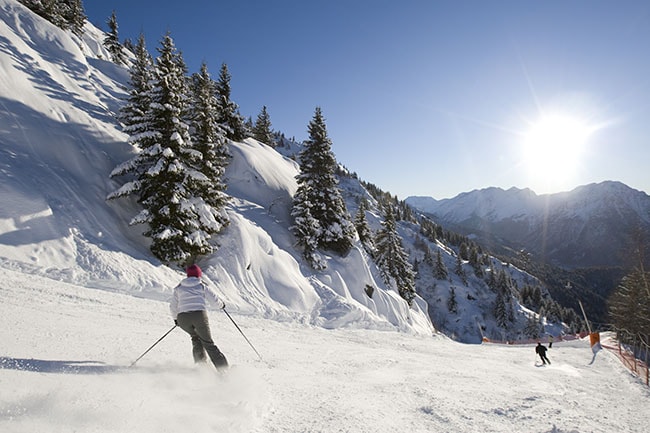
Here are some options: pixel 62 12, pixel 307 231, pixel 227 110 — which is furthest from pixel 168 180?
pixel 62 12

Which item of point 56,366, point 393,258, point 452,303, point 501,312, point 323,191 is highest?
point 323,191

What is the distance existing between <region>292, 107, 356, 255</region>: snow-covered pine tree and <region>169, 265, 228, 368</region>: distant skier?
22109 mm

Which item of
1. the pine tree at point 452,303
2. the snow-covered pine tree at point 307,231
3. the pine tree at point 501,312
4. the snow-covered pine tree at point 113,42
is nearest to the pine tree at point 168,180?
the snow-covered pine tree at point 307,231

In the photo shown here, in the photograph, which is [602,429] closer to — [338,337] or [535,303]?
[338,337]

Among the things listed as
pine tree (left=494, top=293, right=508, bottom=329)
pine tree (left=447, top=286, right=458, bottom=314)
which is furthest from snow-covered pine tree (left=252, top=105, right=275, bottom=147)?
pine tree (left=494, top=293, right=508, bottom=329)

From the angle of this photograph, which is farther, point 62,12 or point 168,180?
point 62,12

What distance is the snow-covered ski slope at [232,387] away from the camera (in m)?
3.68

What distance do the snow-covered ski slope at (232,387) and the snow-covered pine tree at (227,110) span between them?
91.4 ft

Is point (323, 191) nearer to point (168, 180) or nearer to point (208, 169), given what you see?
point (208, 169)

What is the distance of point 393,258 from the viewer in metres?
40.2

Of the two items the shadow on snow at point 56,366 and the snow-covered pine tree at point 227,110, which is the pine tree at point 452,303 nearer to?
the snow-covered pine tree at point 227,110

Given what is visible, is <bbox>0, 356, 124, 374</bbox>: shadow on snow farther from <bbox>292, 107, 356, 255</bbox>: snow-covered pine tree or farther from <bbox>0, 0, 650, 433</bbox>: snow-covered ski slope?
<bbox>292, 107, 356, 255</bbox>: snow-covered pine tree

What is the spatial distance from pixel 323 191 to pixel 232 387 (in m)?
24.5

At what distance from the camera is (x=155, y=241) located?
15.4 m
